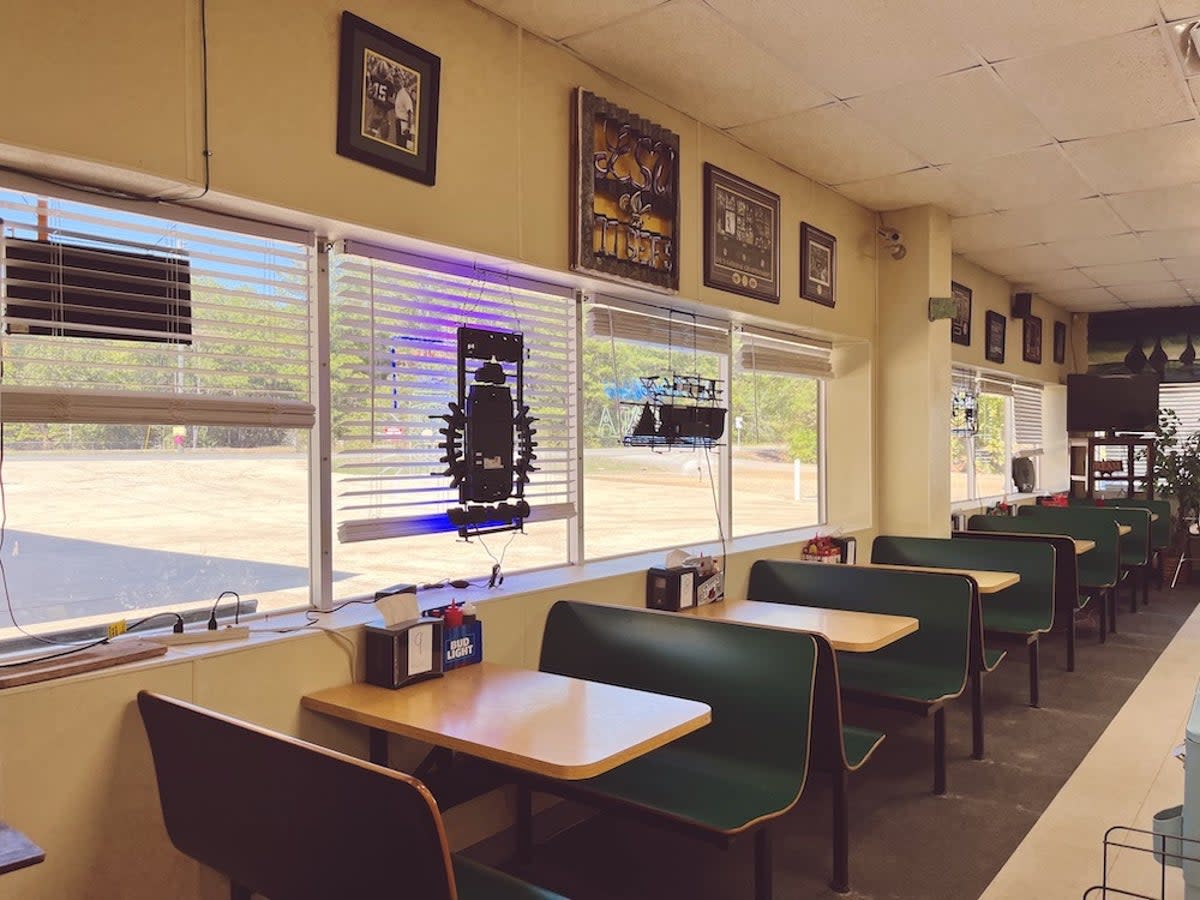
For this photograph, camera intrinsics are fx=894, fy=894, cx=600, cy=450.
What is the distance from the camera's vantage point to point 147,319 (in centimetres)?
231

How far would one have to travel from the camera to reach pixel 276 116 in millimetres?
2410

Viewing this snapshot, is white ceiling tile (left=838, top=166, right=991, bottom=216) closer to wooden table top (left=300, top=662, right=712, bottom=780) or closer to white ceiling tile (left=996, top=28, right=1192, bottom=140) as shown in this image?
white ceiling tile (left=996, top=28, right=1192, bottom=140)

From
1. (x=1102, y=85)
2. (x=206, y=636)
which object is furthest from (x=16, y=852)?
(x=1102, y=85)

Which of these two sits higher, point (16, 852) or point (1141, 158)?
point (1141, 158)

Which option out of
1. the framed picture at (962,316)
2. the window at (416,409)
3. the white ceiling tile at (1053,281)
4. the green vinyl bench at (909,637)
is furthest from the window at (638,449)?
the white ceiling tile at (1053,281)

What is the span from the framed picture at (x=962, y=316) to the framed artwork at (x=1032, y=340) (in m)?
1.58

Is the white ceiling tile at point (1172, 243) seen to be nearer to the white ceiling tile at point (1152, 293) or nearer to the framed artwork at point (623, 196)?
the white ceiling tile at point (1152, 293)

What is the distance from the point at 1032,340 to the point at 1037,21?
5.87 meters

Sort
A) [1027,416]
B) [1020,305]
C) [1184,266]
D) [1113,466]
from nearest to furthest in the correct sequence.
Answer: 1. [1184,266]
2. [1020,305]
3. [1113,466]
4. [1027,416]

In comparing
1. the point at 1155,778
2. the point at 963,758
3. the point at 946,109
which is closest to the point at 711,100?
the point at 946,109

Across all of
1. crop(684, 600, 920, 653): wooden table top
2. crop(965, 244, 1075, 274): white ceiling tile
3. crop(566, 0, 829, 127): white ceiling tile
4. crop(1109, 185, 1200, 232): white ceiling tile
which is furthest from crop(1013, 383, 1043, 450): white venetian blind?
crop(684, 600, 920, 653): wooden table top

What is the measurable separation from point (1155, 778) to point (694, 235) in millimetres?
2975

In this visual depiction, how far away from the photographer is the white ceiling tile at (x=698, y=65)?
316cm

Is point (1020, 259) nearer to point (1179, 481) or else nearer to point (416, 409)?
point (1179, 481)
